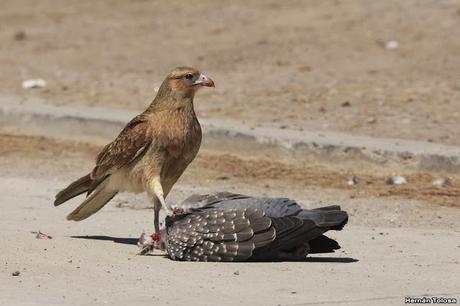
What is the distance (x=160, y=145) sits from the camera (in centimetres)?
973

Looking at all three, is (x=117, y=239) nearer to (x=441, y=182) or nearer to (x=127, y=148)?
(x=127, y=148)

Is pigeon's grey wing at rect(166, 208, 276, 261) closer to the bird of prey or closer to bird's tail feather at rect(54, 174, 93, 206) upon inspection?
the bird of prey

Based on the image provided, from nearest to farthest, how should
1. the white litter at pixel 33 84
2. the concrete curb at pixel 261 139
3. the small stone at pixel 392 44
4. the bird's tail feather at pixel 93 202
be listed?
the bird's tail feather at pixel 93 202 → the concrete curb at pixel 261 139 → the white litter at pixel 33 84 → the small stone at pixel 392 44

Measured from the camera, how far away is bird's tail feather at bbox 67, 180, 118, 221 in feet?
33.8

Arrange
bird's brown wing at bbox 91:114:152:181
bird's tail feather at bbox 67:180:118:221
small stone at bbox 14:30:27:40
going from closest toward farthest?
bird's brown wing at bbox 91:114:152:181, bird's tail feather at bbox 67:180:118:221, small stone at bbox 14:30:27:40

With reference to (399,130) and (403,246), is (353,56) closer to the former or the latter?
(399,130)

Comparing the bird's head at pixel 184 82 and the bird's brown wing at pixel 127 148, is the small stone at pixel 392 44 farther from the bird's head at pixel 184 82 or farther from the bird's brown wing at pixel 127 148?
the bird's brown wing at pixel 127 148

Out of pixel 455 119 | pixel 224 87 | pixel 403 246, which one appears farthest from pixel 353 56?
pixel 403 246

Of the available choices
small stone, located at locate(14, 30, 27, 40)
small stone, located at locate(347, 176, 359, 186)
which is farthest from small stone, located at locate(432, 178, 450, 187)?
small stone, located at locate(14, 30, 27, 40)

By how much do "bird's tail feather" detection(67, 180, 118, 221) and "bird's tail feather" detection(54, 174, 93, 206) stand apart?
5.4 inches

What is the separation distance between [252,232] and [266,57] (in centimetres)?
1098

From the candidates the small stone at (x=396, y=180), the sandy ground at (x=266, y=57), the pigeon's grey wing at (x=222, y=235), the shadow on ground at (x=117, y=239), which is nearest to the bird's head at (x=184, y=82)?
the shadow on ground at (x=117, y=239)

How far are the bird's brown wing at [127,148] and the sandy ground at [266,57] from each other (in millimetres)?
4848

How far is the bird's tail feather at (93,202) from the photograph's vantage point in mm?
10289
